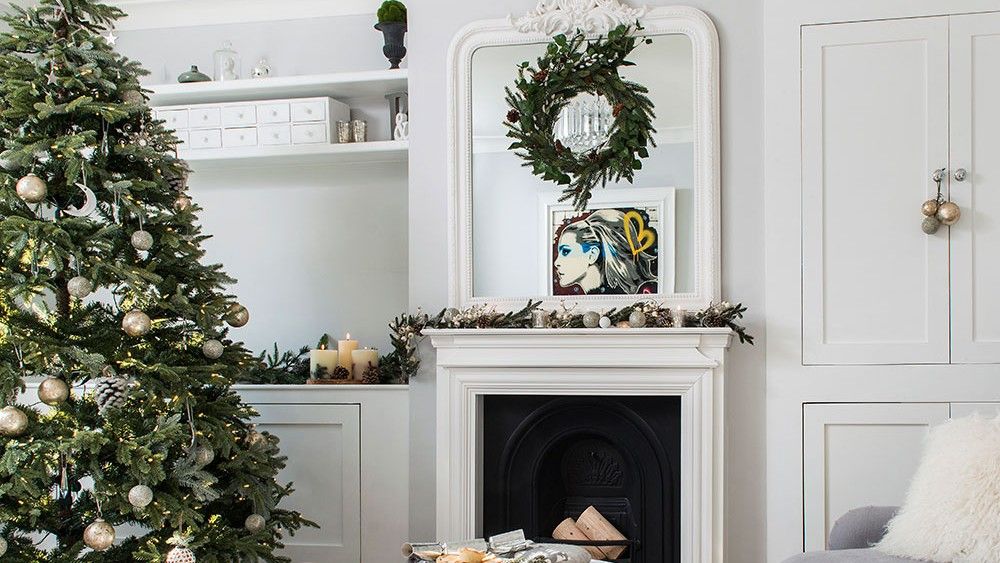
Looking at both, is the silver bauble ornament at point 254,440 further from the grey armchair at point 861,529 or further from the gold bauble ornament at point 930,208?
the gold bauble ornament at point 930,208

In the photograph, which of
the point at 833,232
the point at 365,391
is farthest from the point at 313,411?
the point at 833,232

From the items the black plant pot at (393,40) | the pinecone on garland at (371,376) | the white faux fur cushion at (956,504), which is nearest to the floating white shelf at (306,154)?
the black plant pot at (393,40)

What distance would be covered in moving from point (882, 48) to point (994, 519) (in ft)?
5.76

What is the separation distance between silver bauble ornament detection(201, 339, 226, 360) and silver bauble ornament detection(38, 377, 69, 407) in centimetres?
41

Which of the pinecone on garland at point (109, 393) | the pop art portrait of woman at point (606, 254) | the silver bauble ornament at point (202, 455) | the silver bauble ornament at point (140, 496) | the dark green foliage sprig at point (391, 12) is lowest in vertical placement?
the silver bauble ornament at point (140, 496)

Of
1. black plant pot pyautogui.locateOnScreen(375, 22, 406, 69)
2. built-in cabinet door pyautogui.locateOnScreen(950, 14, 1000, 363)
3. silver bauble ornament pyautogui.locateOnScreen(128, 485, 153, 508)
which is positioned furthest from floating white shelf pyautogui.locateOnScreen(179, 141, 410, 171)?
built-in cabinet door pyautogui.locateOnScreen(950, 14, 1000, 363)

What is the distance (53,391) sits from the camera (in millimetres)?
2818

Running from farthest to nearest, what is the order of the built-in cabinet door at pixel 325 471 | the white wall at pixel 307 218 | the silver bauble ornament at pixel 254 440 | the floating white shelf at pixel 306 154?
the white wall at pixel 307 218 → the floating white shelf at pixel 306 154 → the built-in cabinet door at pixel 325 471 → the silver bauble ornament at pixel 254 440

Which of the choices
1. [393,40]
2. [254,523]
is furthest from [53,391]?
[393,40]

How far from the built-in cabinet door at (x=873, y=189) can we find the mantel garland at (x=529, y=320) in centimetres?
27

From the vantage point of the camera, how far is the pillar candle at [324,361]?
396 centimetres

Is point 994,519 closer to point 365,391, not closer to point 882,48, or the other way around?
point 882,48

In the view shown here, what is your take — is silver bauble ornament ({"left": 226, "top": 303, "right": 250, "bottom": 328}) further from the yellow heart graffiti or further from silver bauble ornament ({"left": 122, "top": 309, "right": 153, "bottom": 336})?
the yellow heart graffiti

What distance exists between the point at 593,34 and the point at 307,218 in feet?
4.89
